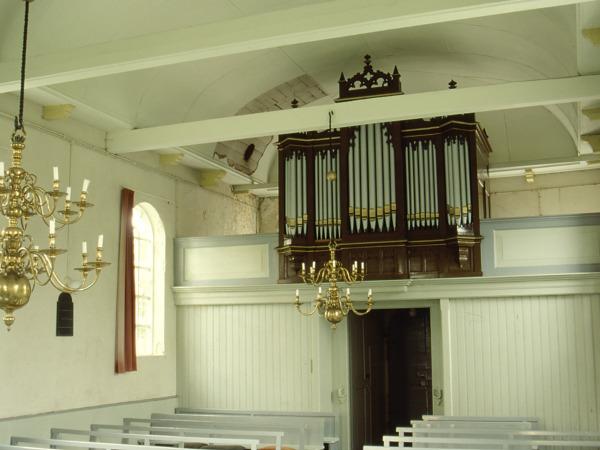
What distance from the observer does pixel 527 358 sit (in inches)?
438

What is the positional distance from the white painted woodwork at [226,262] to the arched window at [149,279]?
1.64 feet

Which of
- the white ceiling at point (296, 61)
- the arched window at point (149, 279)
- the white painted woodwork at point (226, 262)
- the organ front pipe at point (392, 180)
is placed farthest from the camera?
the white painted woodwork at point (226, 262)

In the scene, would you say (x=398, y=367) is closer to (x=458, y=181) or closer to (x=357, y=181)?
(x=357, y=181)

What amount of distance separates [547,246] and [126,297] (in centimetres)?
605

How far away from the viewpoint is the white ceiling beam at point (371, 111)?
9.54m

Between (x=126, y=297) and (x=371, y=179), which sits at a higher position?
(x=371, y=179)

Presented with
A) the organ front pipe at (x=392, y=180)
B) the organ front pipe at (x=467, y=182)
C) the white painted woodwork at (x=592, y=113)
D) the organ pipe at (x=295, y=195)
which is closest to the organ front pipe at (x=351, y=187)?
the organ front pipe at (x=392, y=180)

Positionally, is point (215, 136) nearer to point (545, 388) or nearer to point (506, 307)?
point (506, 307)

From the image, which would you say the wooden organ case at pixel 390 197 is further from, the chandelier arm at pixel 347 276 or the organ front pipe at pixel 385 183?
the chandelier arm at pixel 347 276

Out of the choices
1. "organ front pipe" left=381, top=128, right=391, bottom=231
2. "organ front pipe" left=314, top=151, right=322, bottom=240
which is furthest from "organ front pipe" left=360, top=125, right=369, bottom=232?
"organ front pipe" left=314, top=151, right=322, bottom=240

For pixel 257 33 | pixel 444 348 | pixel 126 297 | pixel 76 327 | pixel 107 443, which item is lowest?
pixel 107 443

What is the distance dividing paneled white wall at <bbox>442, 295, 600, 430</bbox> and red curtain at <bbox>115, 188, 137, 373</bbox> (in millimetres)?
4580

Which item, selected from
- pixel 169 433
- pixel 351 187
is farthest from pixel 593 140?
pixel 169 433

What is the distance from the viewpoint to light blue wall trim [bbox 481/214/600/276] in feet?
35.6
